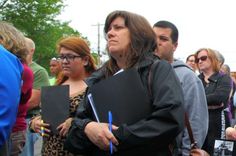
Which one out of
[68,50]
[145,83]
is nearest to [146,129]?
[145,83]

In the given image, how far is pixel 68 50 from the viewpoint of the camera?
157 inches

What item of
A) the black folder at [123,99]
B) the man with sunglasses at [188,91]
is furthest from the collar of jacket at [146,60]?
the man with sunglasses at [188,91]

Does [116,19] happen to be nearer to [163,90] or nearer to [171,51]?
[163,90]

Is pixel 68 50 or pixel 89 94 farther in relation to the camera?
pixel 68 50

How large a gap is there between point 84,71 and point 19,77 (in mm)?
1476

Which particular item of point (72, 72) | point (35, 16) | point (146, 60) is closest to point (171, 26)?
point (72, 72)

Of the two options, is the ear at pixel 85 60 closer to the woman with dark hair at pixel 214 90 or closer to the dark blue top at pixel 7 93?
the dark blue top at pixel 7 93

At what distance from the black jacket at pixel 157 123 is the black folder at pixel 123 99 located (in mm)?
60

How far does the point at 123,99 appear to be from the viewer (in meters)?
2.54

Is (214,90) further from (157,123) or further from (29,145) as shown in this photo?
(157,123)

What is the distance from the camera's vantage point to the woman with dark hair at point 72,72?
3.74 m

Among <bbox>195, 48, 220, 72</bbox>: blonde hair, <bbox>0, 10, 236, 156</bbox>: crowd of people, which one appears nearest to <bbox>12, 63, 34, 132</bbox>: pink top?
<bbox>0, 10, 236, 156</bbox>: crowd of people

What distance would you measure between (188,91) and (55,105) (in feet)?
3.69

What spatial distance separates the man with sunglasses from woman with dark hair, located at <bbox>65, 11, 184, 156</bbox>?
1.74ft
